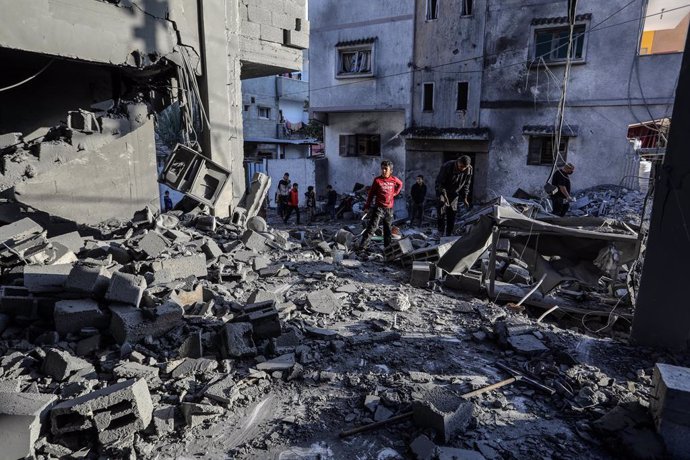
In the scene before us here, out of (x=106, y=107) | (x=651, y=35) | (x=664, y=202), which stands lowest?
(x=664, y=202)

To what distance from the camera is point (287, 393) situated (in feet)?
12.3

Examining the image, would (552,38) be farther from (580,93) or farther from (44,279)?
(44,279)

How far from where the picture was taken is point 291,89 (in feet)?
93.2

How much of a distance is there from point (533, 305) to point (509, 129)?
1213 cm

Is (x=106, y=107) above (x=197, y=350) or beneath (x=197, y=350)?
above

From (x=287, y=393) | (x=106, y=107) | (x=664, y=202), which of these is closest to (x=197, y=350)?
(x=287, y=393)

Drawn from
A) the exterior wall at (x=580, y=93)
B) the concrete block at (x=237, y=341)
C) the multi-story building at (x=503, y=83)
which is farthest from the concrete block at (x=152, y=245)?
the exterior wall at (x=580, y=93)

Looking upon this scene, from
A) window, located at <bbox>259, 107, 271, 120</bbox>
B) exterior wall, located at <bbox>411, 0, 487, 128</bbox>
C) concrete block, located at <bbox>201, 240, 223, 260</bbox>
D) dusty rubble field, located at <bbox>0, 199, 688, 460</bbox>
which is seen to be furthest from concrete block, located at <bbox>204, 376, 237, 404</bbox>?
window, located at <bbox>259, 107, 271, 120</bbox>

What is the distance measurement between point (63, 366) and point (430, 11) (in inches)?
716

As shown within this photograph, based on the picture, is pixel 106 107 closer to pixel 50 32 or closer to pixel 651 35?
pixel 50 32

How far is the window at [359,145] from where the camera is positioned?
2009cm

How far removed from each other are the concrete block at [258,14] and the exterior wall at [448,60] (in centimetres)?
987

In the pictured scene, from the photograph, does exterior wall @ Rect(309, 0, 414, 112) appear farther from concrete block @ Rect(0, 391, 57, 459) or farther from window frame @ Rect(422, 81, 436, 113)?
concrete block @ Rect(0, 391, 57, 459)

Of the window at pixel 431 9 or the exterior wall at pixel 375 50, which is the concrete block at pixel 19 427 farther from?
the window at pixel 431 9
